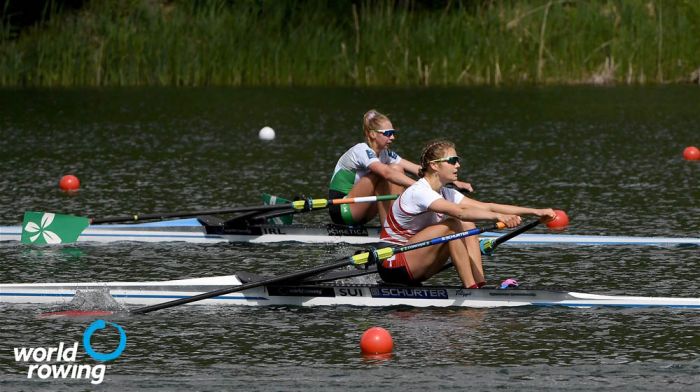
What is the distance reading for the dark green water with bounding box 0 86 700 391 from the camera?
8.99m

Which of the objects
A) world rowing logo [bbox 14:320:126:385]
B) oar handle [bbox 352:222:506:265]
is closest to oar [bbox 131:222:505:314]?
oar handle [bbox 352:222:506:265]

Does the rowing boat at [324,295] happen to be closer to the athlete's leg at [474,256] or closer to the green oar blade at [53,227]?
the athlete's leg at [474,256]

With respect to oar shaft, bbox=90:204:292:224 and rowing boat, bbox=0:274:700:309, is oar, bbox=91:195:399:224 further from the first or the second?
rowing boat, bbox=0:274:700:309

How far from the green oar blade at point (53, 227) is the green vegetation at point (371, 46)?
59.6 feet

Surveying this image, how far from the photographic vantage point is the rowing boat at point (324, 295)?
420 inches

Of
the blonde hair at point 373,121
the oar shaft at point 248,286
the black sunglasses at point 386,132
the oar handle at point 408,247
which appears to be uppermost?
the blonde hair at point 373,121

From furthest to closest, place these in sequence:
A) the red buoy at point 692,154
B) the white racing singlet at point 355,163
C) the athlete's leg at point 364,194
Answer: the red buoy at point 692,154, the athlete's leg at point 364,194, the white racing singlet at point 355,163

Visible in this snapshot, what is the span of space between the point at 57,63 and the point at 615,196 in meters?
18.3

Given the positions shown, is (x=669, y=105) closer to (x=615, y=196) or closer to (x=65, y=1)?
(x=615, y=196)

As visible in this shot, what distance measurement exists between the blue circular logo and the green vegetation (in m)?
21.3

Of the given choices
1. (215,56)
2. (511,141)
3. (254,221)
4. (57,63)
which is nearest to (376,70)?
(215,56)

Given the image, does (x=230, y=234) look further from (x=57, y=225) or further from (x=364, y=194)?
(x=57, y=225)

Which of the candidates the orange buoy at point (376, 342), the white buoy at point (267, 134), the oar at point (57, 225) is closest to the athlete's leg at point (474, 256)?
the orange buoy at point (376, 342)

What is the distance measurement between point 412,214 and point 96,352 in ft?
9.06
